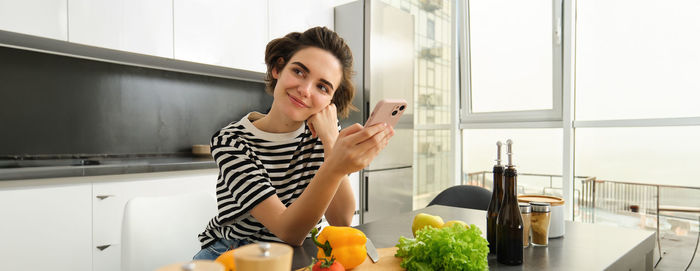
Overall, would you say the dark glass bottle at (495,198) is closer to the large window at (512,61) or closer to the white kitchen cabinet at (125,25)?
the white kitchen cabinet at (125,25)

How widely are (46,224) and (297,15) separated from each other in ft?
6.95

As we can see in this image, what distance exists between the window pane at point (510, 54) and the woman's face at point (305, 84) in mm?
2577

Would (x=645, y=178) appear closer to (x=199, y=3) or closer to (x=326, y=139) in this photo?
(x=326, y=139)

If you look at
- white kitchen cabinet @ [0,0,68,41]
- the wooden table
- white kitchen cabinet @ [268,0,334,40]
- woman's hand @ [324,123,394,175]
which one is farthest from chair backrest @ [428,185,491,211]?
white kitchen cabinet @ [0,0,68,41]

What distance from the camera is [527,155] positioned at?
3.33 m

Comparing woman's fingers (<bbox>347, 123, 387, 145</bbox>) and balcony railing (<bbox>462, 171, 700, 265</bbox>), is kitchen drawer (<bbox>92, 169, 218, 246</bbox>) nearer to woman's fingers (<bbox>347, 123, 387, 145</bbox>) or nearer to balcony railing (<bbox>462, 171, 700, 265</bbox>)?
woman's fingers (<bbox>347, 123, 387, 145</bbox>)

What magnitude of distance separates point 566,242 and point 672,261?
223 cm

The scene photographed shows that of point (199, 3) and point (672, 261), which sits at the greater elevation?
point (199, 3)

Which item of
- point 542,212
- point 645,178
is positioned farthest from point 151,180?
point 645,178

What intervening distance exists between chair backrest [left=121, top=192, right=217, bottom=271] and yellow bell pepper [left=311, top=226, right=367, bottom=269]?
0.64 meters

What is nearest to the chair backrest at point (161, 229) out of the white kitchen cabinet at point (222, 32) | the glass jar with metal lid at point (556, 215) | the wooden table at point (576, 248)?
the wooden table at point (576, 248)

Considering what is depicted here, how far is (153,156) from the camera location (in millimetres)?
2721

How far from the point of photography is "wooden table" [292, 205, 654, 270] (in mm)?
898

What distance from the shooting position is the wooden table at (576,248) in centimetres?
90
